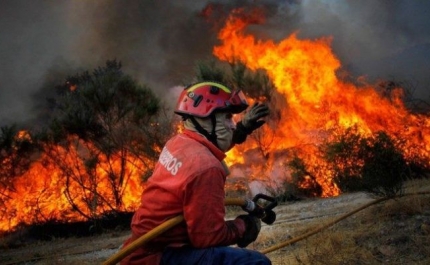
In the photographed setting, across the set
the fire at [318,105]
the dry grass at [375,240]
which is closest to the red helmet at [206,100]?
the dry grass at [375,240]

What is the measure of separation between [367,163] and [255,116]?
4.48 meters

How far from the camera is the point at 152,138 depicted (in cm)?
1347

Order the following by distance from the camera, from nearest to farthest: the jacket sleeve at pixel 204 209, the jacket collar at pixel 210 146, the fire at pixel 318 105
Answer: the jacket sleeve at pixel 204 209
the jacket collar at pixel 210 146
the fire at pixel 318 105

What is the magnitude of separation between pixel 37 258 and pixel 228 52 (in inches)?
574

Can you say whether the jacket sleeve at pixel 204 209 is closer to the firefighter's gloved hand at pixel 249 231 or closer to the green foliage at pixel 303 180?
the firefighter's gloved hand at pixel 249 231

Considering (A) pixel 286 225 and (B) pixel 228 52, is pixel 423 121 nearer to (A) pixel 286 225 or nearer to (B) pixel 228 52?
(A) pixel 286 225

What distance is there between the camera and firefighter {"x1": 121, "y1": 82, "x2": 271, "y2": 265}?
6.46 feet

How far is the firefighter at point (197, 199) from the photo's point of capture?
1970mm

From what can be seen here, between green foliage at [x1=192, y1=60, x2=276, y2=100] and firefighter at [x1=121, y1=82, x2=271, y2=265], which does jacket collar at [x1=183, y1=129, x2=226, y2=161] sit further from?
green foliage at [x1=192, y1=60, x2=276, y2=100]

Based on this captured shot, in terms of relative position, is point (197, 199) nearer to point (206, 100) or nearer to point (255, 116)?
point (206, 100)

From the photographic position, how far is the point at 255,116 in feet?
10.9

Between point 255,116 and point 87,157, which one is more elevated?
point 87,157

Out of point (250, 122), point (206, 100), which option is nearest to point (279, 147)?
point (250, 122)

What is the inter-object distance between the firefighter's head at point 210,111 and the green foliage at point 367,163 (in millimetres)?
4212
